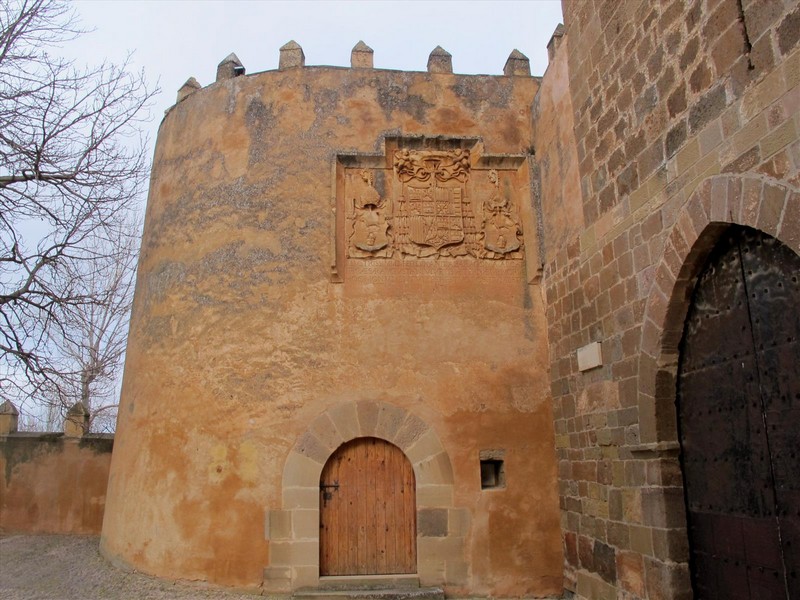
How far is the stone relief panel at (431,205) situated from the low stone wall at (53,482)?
5461mm

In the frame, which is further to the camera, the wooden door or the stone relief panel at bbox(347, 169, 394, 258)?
the stone relief panel at bbox(347, 169, 394, 258)

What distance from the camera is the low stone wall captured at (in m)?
9.13

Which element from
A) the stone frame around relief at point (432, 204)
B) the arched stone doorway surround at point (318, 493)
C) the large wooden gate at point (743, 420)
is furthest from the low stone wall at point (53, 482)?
the large wooden gate at point (743, 420)

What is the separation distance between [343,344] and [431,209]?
67.8 inches

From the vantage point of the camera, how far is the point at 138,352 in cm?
711

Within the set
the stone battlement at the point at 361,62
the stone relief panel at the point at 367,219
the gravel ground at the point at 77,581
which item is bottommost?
the gravel ground at the point at 77,581

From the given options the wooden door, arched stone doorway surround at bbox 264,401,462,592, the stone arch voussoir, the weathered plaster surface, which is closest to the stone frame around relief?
arched stone doorway surround at bbox 264,401,462,592

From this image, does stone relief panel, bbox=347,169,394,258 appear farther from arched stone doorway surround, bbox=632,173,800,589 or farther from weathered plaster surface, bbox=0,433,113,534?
weathered plaster surface, bbox=0,433,113,534

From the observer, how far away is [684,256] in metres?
4.21

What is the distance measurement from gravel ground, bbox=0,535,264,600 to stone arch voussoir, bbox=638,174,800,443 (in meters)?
3.86

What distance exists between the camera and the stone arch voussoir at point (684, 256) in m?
3.38

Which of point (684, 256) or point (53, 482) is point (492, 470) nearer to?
point (684, 256)

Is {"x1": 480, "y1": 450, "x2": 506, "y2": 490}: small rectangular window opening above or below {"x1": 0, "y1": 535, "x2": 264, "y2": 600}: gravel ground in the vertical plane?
above

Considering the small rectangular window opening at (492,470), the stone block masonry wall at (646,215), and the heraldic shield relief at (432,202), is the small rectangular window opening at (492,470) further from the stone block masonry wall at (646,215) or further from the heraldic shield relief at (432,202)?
the heraldic shield relief at (432,202)
